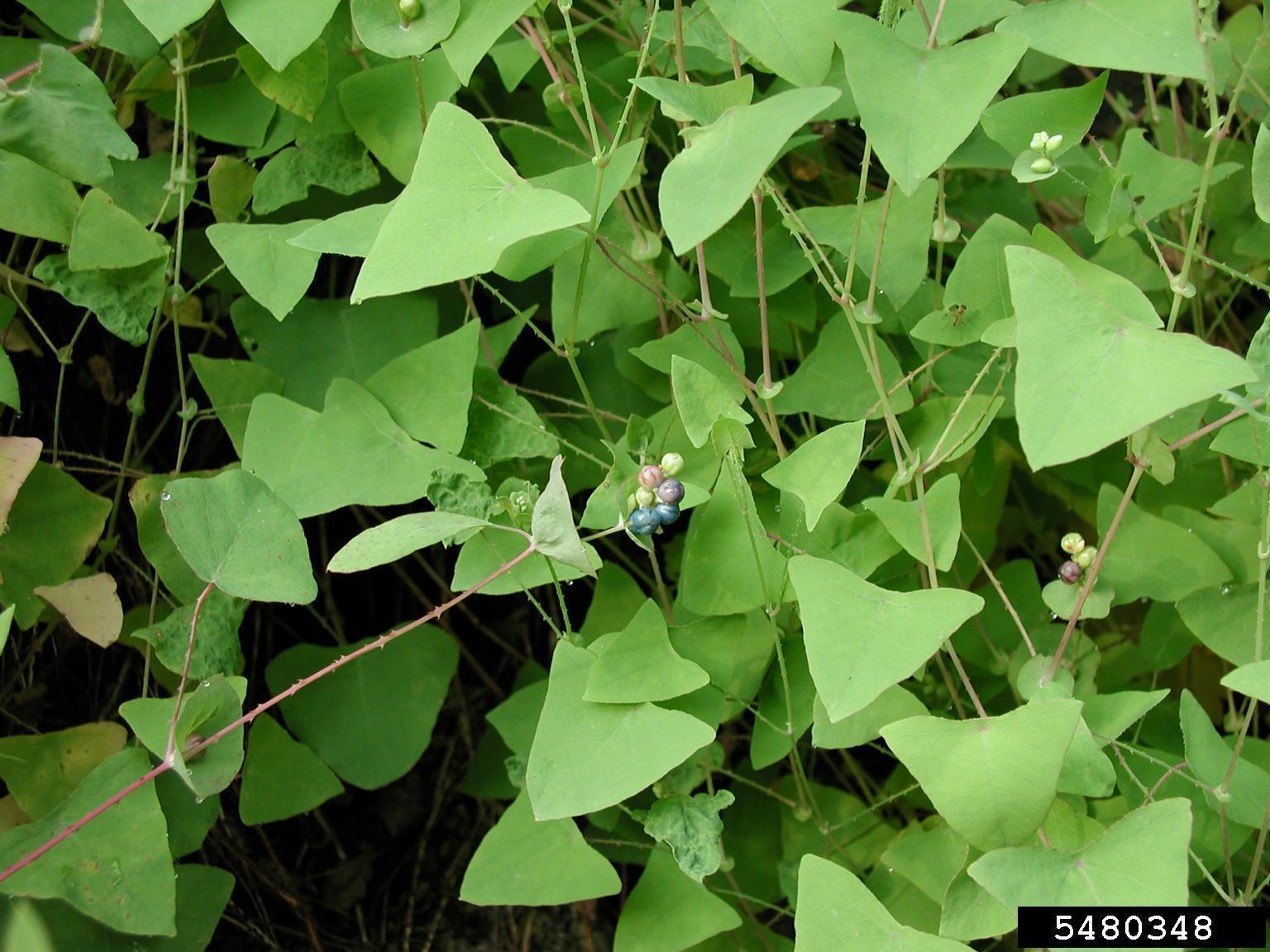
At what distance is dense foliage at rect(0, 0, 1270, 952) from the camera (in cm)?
56

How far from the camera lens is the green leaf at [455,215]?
542mm

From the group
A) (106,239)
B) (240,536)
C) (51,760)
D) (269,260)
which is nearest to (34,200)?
(106,239)

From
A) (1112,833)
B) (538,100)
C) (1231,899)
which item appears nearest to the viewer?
(1112,833)

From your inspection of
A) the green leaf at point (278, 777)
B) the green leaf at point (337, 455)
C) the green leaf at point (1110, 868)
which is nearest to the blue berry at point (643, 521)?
the green leaf at point (337, 455)

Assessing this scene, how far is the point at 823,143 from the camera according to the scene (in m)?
1.02

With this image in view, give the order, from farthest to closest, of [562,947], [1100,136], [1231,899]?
1. [1100,136]
2. [562,947]
3. [1231,899]

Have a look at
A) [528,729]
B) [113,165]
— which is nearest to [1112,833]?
[528,729]

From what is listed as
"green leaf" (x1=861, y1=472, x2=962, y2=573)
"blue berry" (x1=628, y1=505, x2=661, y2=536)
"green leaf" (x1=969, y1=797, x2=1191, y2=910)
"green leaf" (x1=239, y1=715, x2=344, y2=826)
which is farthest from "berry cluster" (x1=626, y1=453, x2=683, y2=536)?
"green leaf" (x1=239, y1=715, x2=344, y2=826)

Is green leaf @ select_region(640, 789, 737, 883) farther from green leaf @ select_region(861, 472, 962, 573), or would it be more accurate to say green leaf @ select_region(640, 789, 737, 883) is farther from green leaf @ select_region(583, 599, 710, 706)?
green leaf @ select_region(861, 472, 962, 573)

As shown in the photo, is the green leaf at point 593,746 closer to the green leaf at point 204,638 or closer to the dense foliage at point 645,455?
the dense foliage at point 645,455

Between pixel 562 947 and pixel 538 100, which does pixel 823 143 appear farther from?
pixel 562 947

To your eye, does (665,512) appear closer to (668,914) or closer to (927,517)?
(927,517)

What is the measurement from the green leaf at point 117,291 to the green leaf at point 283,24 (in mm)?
200

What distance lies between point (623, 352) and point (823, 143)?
0.32 meters
